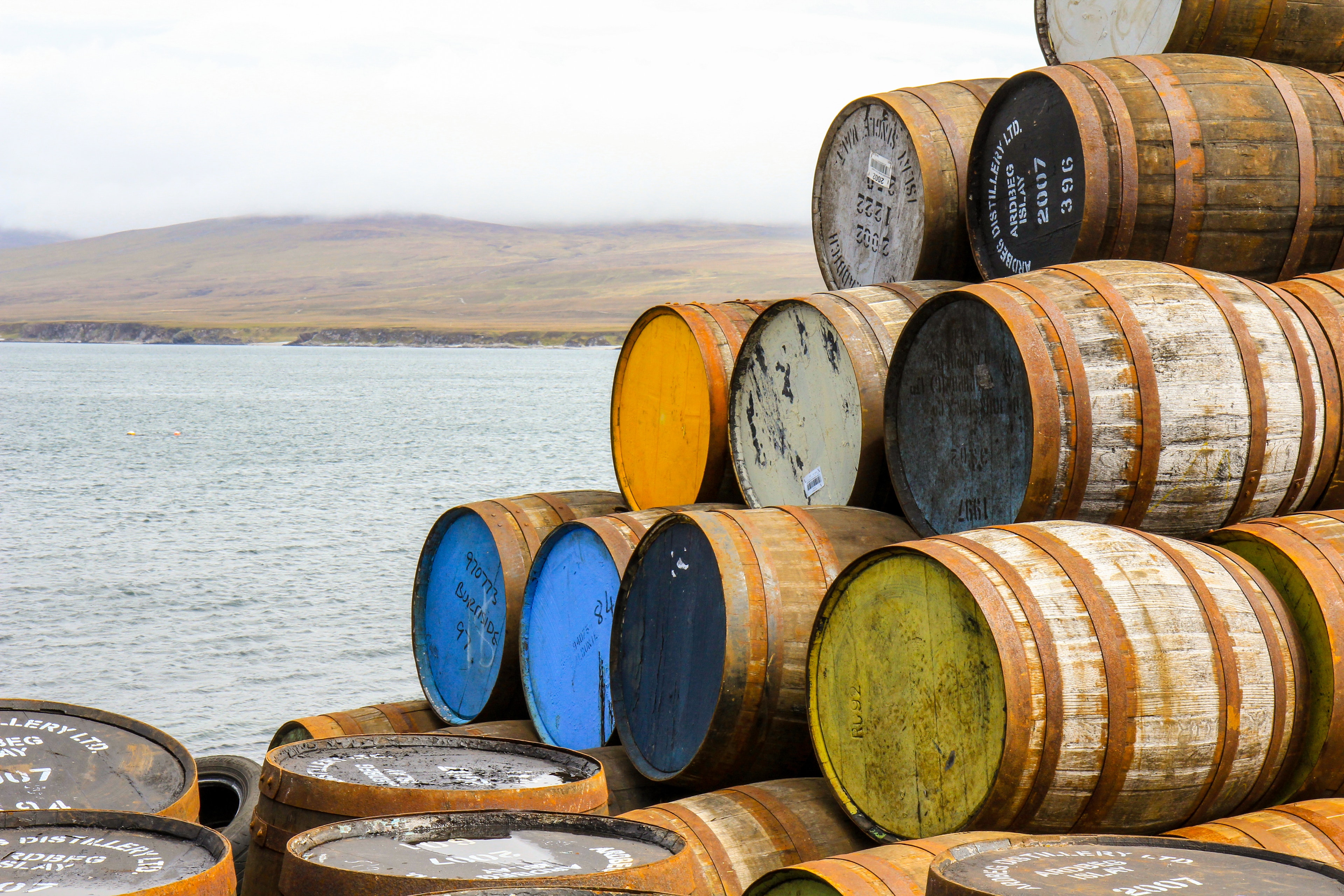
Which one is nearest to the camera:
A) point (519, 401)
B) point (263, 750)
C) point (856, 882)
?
point (856, 882)

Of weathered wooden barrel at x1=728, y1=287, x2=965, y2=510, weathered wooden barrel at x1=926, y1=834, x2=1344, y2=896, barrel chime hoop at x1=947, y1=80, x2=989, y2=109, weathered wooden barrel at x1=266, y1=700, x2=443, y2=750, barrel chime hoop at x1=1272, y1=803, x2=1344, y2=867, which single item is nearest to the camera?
weathered wooden barrel at x1=926, y1=834, x2=1344, y2=896

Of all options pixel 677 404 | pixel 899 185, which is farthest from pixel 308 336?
pixel 899 185

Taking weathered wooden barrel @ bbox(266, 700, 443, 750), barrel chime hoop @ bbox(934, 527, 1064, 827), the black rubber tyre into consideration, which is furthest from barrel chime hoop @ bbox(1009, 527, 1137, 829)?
weathered wooden barrel @ bbox(266, 700, 443, 750)

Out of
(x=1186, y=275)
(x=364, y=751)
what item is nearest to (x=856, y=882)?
(x=364, y=751)

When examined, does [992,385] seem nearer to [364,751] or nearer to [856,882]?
[856,882]

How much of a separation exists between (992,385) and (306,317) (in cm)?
16459

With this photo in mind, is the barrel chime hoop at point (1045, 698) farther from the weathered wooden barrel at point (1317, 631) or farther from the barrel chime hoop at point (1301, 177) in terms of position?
the barrel chime hoop at point (1301, 177)

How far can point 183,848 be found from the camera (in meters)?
2.26

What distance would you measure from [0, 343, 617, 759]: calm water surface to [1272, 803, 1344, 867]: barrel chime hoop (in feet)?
19.3

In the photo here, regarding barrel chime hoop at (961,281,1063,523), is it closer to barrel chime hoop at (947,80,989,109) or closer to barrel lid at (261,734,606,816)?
barrel lid at (261,734,606,816)

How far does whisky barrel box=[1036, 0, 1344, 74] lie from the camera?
4.50 meters

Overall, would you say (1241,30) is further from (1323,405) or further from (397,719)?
(397,719)

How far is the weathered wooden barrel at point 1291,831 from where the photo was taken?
2773 mm

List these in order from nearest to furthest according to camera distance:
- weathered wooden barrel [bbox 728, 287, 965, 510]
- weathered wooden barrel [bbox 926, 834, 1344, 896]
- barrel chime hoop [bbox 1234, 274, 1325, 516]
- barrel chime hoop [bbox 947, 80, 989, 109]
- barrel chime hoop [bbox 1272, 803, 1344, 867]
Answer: weathered wooden barrel [bbox 926, 834, 1344, 896] → barrel chime hoop [bbox 1272, 803, 1344, 867] → barrel chime hoop [bbox 1234, 274, 1325, 516] → weathered wooden barrel [bbox 728, 287, 965, 510] → barrel chime hoop [bbox 947, 80, 989, 109]
